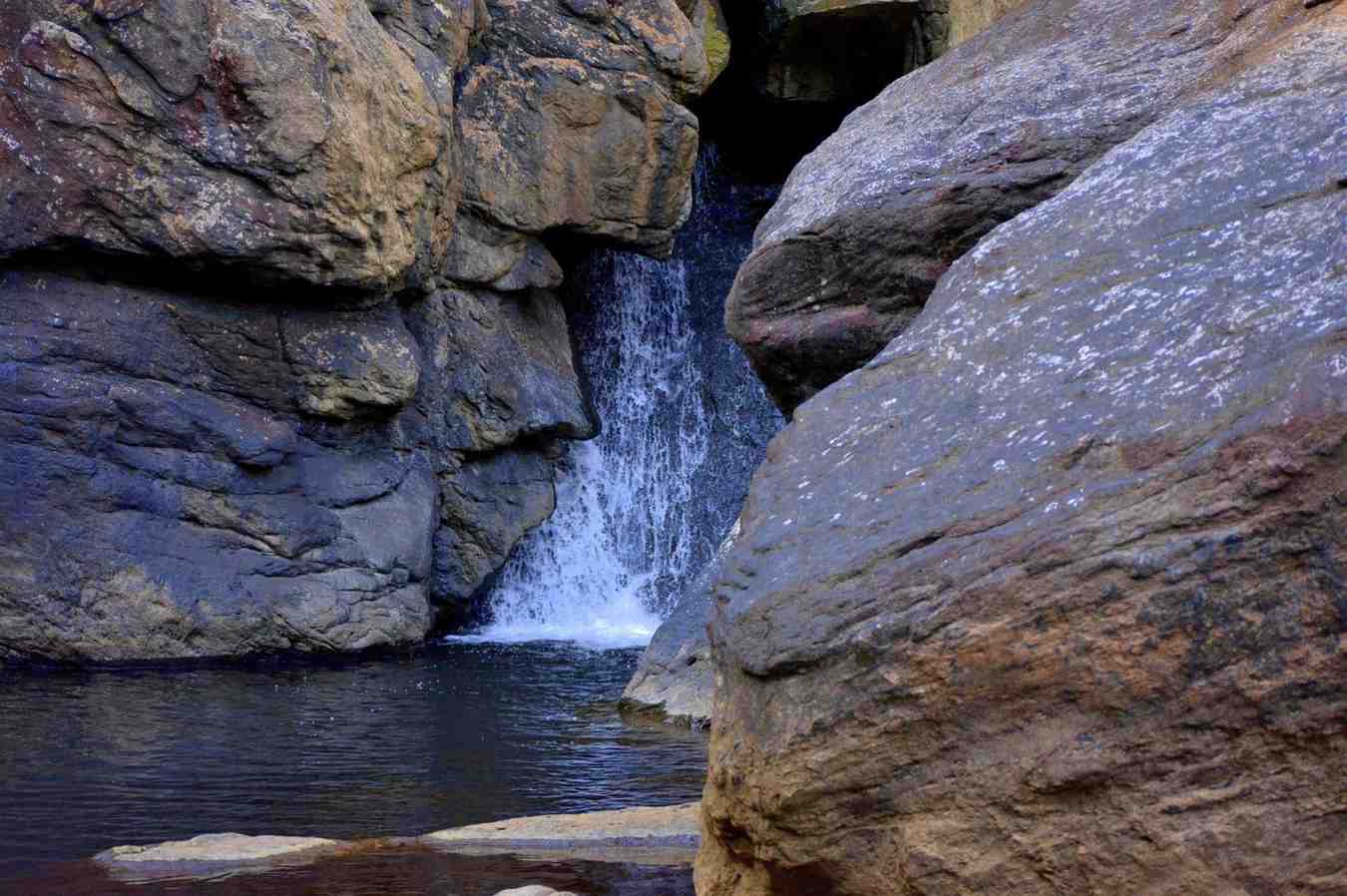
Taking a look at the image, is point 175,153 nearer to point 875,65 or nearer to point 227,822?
point 227,822

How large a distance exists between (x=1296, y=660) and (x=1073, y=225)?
158 cm

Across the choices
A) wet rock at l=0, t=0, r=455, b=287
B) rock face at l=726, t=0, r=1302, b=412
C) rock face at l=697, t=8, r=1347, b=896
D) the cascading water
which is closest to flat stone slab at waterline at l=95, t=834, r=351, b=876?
rock face at l=697, t=8, r=1347, b=896

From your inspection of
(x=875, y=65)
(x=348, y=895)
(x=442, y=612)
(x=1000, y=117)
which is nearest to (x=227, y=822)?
(x=348, y=895)

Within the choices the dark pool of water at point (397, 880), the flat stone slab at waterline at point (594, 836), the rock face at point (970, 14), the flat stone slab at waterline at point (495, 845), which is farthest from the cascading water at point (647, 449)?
the dark pool of water at point (397, 880)

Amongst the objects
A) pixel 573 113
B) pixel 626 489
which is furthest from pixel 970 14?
pixel 626 489

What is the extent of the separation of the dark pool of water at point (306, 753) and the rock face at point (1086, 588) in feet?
7.35

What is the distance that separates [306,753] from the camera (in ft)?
26.9

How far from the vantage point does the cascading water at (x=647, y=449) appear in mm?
16250

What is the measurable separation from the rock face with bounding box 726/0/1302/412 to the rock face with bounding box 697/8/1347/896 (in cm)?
145

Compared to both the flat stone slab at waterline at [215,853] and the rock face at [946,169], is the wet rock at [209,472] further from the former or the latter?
the rock face at [946,169]

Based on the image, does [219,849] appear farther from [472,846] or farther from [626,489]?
[626,489]

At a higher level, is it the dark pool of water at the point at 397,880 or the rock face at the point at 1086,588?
the rock face at the point at 1086,588

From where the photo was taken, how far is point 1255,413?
3066mm

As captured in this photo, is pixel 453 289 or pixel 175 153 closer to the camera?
pixel 175 153
